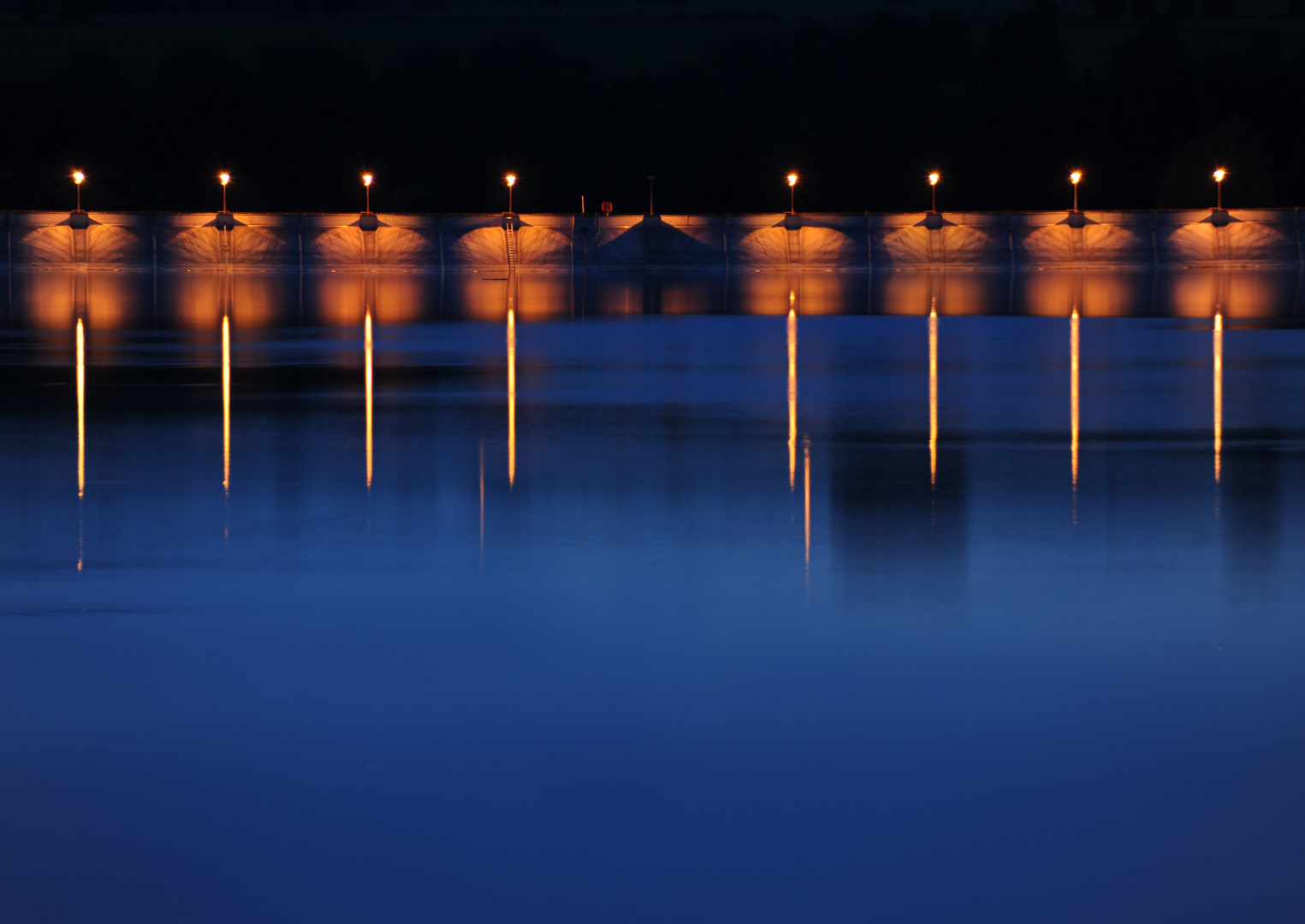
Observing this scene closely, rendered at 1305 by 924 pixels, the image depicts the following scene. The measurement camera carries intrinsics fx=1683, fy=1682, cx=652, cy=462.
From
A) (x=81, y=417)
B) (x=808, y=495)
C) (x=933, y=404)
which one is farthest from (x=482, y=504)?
(x=933, y=404)

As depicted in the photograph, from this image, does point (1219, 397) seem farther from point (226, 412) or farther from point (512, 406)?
point (226, 412)

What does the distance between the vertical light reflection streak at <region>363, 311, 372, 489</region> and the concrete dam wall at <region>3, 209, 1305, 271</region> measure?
40.3 m

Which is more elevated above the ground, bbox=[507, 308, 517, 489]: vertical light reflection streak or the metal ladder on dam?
the metal ladder on dam

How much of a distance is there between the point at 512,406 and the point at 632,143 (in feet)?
392

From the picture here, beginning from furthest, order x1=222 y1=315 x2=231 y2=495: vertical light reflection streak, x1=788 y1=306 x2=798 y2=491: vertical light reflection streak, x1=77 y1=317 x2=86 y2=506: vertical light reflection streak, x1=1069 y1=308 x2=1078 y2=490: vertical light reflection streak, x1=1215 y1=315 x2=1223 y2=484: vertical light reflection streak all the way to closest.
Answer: x1=1215 y1=315 x2=1223 y2=484: vertical light reflection streak
x1=1069 y1=308 x2=1078 y2=490: vertical light reflection streak
x1=788 y1=306 x2=798 y2=491: vertical light reflection streak
x1=222 y1=315 x2=231 y2=495: vertical light reflection streak
x1=77 y1=317 x2=86 y2=506: vertical light reflection streak

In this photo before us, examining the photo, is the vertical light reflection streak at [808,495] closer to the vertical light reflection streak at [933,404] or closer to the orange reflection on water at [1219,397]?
the vertical light reflection streak at [933,404]

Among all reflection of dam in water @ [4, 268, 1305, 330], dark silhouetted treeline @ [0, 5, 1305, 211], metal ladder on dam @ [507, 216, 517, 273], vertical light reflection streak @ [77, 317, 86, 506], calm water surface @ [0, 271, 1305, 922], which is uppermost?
dark silhouetted treeline @ [0, 5, 1305, 211]

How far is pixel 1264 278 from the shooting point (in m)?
64.8

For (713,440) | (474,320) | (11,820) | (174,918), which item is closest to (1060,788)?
(174,918)

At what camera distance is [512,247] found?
3307 inches

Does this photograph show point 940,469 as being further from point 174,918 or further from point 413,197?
point 413,197

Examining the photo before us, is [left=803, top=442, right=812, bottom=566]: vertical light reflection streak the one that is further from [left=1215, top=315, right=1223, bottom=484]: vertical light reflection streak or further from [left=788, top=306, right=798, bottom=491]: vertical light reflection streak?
[left=1215, top=315, right=1223, bottom=484]: vertical light reflection streak

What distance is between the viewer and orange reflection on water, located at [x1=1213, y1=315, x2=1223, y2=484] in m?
15.6

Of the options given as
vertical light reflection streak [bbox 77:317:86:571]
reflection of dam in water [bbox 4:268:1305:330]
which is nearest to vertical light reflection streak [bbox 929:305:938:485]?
vertical light reflection streak [bbox 77:317:86:571]
